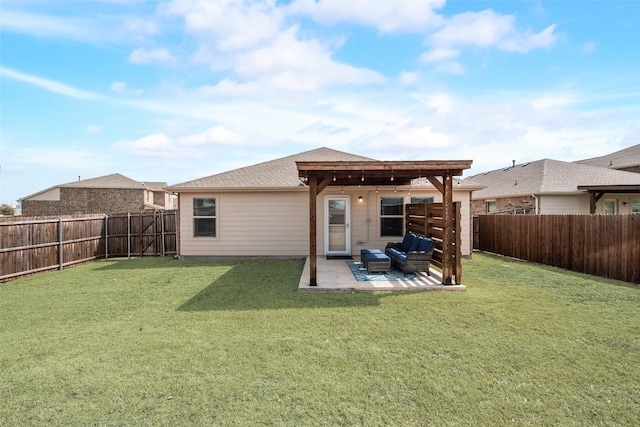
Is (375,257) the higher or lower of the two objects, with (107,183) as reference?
lower

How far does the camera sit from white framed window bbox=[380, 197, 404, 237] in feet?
34.9

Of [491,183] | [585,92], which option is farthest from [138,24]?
[491,183]

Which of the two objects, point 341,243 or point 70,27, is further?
point 341,243

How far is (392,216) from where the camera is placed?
10.7m

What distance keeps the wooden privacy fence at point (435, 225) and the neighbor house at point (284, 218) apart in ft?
3.07

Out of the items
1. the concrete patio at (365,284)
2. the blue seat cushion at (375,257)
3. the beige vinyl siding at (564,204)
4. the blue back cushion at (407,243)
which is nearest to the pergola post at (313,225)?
the concrete patio at (365,284)

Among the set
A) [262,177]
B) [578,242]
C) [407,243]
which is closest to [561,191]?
[578,242]

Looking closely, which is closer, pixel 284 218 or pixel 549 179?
pixel 284 218

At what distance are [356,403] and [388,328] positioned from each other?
178 cm

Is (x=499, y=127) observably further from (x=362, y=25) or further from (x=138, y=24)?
(x=138, y=24)

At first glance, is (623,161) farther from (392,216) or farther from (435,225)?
(435,225)

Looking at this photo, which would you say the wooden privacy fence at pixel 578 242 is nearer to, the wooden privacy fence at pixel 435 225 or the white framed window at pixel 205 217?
the wooden privacy fence at pixel 435 225

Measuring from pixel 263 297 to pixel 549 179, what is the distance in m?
14.9

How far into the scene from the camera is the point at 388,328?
4.30 m
